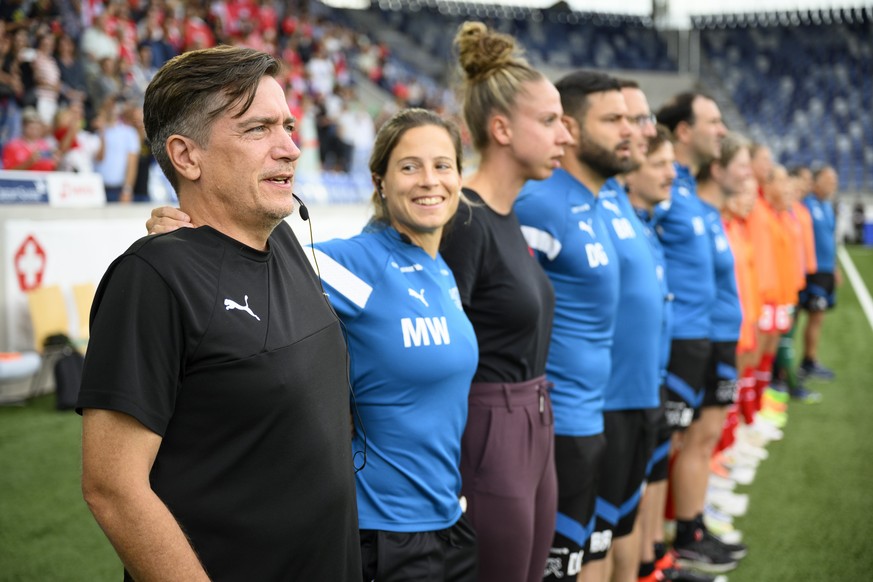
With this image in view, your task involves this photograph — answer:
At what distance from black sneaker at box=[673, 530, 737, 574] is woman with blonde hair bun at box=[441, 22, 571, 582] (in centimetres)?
198

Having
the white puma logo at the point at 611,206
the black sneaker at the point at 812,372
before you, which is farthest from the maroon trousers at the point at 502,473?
the black sneaker at the point at 812,372

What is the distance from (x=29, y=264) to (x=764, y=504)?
238 inches

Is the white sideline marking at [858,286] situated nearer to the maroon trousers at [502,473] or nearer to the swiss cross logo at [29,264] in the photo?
the swiss cross logo at [29,264]

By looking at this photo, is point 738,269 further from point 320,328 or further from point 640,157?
point 320,328

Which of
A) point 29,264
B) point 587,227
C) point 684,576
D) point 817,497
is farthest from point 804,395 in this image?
point 29,264

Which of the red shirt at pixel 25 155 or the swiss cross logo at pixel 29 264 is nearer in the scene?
the swiss cross logo at pixel 29 264

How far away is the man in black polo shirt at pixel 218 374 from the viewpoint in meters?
1.45

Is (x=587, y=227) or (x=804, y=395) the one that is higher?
(x=587, y=227)

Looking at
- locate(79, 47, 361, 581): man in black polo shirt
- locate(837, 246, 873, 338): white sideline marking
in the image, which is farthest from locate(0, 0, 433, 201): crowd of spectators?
locate(837, 246, 873, 338): white sideline marking

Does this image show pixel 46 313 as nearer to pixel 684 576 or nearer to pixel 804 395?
pixel 684 576

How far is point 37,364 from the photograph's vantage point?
703cm

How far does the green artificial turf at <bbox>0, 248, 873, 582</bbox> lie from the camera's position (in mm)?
4133

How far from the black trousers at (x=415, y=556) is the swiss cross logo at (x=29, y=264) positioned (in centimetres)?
619

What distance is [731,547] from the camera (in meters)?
4.49
